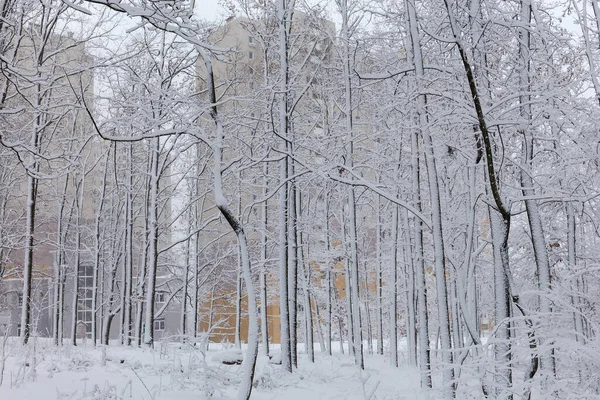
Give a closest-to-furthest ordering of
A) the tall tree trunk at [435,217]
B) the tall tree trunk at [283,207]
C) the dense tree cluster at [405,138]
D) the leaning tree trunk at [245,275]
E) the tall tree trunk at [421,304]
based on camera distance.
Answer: the dense tree cluster at [405,138] → the leaning tree trunk at [245,275] → the tall tree trunk at [435,217] → the tall tree trunk at [421,304] → the tall tree trunk at [283,207]

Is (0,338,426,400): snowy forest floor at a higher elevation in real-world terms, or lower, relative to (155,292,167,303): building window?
lower

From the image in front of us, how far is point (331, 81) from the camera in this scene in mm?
19422

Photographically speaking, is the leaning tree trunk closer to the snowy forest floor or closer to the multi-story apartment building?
the snowy forest floor

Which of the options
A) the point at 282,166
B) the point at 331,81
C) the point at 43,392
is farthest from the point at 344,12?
the point at 43,392

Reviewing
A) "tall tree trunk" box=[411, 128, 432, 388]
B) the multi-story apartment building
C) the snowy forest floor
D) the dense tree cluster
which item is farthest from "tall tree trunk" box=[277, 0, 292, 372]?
"tall tree trunk" box=[411, 128, 432, 388]

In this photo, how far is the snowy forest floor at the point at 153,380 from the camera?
23.8 ft

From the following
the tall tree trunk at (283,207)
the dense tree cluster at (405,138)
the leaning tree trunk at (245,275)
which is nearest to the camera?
the dense tree cluster at (405,138)

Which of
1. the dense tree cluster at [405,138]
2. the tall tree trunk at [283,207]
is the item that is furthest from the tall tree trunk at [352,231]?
the tall tree trunk at [283,207]

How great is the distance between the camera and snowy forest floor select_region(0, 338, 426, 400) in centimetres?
726

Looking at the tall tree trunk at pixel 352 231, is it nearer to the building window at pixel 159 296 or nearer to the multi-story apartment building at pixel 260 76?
the multi-story apartment building at pixel 260 76

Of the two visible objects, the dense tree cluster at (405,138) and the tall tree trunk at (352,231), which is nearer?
the dense tree cluster at (405,138)

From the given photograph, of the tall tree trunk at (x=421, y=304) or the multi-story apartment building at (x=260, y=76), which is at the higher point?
the multi-story apartment building at (x=260, y=76)

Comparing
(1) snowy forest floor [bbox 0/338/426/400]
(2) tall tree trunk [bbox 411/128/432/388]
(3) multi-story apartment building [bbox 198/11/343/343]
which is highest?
(3) multi-story apartment building [bbox 198/11/343/343]

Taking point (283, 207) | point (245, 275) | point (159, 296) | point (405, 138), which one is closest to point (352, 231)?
point (283, 207)
